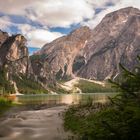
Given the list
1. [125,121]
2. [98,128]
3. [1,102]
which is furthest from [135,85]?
[1,102]

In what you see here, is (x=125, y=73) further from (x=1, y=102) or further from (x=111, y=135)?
(x=1, y=102)

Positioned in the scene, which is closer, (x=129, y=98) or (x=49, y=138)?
(x=129, y=98)

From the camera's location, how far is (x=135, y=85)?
41.4 ft

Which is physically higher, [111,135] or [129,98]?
[129,98]

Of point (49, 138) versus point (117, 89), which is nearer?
point (117, 89)

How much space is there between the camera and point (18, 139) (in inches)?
1141

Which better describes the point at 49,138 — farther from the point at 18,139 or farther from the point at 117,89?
the point at 117,89

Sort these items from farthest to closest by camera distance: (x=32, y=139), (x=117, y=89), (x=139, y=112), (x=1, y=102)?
(x=1, y=102)
(x=32, y=139)
(x=117, y=89)
(x=139, y=112)

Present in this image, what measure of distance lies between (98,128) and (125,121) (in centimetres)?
141

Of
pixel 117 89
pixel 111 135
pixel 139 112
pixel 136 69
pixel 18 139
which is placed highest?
pixel 136 69

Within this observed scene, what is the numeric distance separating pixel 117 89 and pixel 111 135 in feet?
6.26

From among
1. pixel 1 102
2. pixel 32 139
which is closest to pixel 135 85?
pixel 32 139

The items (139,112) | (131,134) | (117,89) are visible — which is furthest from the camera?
(117,89)

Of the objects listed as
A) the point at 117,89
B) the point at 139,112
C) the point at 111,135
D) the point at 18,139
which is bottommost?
the point at 18,139
